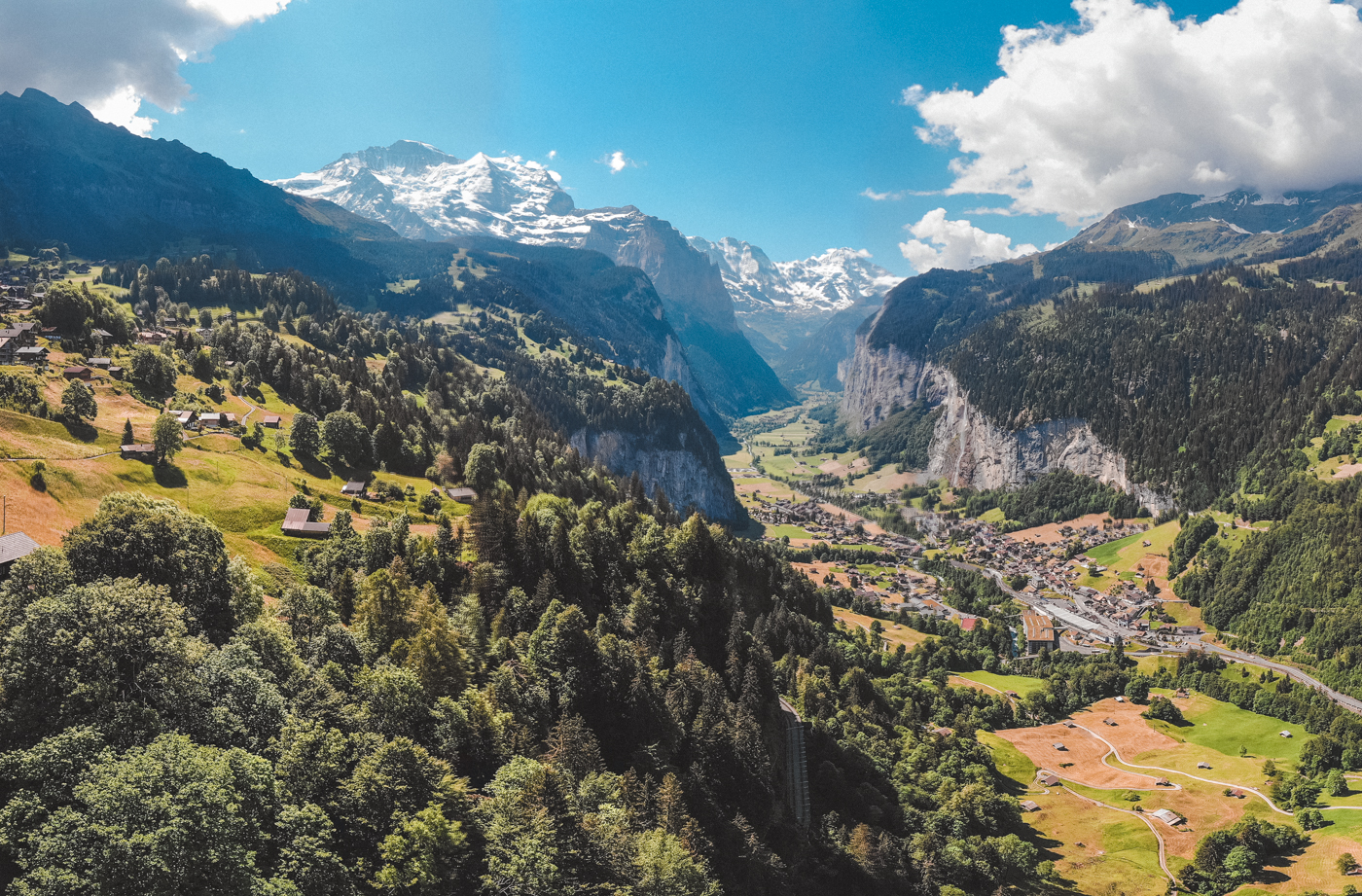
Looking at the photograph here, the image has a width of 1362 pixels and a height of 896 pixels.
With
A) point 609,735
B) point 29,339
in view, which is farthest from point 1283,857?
point 29,339

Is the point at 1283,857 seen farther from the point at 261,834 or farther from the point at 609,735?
the point at 261,834

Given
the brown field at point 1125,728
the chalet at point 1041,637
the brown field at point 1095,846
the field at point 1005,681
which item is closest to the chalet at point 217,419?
the brown field at point 1095,846

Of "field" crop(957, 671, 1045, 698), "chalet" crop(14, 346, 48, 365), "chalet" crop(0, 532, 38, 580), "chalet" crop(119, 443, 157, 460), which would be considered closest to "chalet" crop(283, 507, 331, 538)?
"chalet" crop(119, 443, 157, 460)

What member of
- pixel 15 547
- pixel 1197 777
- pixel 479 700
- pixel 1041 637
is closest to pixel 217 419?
pixel 15 547

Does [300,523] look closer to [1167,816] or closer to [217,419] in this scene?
[217,419]

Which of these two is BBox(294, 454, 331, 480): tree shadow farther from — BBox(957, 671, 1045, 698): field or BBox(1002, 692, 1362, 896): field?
BBox(957, 671, 1045, 698): field
